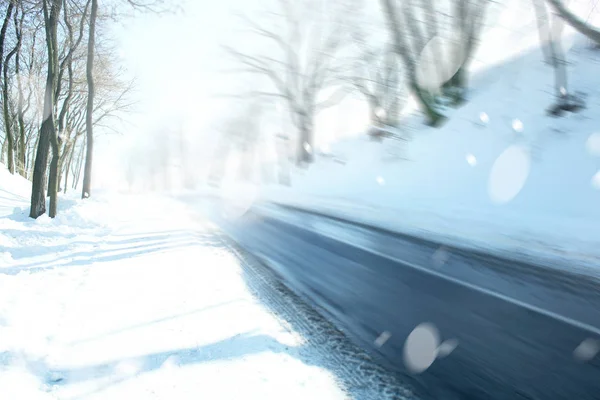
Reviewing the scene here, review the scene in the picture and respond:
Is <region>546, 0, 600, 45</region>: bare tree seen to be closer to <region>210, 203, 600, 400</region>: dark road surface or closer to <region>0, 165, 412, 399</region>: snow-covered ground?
<region>210, 203, 600, 400</region>: dark road surface

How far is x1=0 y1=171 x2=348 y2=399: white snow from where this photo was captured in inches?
117

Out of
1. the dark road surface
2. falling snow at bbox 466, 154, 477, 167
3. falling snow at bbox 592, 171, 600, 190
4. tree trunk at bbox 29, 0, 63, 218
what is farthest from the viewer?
falling snow at bbox 466, 154, 477, 167

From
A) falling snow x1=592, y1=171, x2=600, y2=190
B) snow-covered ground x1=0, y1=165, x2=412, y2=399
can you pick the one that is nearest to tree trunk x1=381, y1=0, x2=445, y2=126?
falling snow x1=592, y1=171, x2=600, y2=190

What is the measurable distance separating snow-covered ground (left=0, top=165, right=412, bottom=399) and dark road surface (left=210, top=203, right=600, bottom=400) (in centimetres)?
59

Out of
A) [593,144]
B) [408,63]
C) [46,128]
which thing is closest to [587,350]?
[593,144]

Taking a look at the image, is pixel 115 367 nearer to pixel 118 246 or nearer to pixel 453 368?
pixel 453 368

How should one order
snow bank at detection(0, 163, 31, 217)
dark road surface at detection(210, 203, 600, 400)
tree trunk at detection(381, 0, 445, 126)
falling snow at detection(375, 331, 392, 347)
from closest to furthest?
dark road surface at detection(210, 203, 600, 400) < falling snow at detection(375, 331, 392, 347) < snow bank at detection(0, 163, 31, 217) < tree trunk at detection(381, 0, 445, 126)

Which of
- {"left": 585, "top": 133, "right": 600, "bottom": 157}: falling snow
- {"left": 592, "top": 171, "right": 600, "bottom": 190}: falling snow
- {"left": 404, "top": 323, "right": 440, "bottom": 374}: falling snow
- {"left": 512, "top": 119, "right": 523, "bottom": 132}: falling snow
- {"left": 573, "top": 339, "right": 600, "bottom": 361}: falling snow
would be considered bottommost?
{"left": 404, "top": 323, "right": 440, "bottom": 374}: falling snow

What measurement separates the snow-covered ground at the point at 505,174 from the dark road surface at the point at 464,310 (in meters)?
1.20

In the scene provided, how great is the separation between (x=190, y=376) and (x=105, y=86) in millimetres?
24094

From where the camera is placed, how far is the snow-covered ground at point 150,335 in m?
2.97

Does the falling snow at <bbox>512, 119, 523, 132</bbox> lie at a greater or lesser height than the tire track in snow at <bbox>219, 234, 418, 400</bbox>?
greater

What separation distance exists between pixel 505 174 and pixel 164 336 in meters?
13.0

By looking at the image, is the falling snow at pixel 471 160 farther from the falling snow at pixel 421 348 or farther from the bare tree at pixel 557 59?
the falling snow at pixel 421 348
